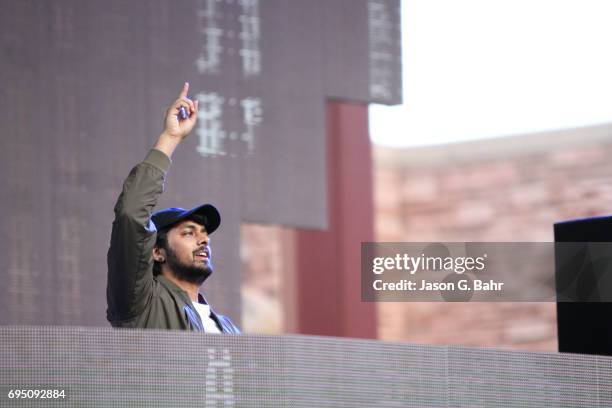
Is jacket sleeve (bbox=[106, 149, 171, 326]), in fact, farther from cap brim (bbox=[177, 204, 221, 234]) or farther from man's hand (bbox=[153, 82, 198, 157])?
cap brim (bbox=[177, 204, 221, 234])

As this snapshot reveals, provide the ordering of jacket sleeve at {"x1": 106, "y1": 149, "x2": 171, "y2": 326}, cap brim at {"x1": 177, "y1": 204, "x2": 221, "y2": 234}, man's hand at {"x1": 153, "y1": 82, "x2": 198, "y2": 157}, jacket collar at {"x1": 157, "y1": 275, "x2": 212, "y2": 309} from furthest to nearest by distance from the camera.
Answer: cap brim at {"x1": 177, "y1": 204, "x2": 221, "y2": 234} < jacket collar at {"x1": 157, "y1": 275, "x2": 212, "y2": 309} < man's hand at {"x1": 153, "y1": 82, "x2": 198, "y2": 157} < jacket sleeve at {"x1": 106, "y1": 149, "x2": 171, "y2": 326}

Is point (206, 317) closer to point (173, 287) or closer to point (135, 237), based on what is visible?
point (173, 287)

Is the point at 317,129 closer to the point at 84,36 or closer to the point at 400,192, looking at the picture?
the point at 84,36

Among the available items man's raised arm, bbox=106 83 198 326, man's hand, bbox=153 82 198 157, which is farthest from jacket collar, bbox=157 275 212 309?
man's hand, bbox=153 82 198 157

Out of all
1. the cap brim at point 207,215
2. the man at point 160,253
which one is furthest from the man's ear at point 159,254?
the cap brim at point 207,215

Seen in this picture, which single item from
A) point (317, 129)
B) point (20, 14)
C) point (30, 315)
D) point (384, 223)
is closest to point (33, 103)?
point (20, 14)

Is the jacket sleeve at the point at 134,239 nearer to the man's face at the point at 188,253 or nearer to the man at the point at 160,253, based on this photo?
the man at the point at 160,253

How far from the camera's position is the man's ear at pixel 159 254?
15.9 ft

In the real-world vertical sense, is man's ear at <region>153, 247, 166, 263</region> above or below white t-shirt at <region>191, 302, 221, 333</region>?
above

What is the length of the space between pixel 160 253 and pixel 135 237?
0.48 metres

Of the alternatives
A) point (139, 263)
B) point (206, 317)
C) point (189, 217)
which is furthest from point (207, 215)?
point (139, 263)

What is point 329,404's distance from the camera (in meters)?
4.19

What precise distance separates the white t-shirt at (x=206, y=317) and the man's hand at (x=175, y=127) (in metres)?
0.47

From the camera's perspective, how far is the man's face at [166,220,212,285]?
189 inches
